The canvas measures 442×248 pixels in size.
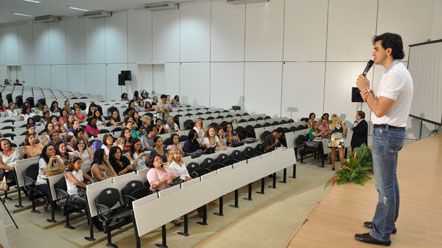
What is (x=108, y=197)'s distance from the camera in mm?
5328

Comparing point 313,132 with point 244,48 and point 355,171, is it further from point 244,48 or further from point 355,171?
point 244,48

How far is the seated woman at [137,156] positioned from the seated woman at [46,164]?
1367 mm

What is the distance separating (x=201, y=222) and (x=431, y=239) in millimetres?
3945

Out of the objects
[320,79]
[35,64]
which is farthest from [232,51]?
[35,64]

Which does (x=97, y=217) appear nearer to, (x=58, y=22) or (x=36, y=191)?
(x=36, y=191)

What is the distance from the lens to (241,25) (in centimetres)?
1612

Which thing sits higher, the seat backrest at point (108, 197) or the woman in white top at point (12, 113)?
the woman in white top at point (12, 113)

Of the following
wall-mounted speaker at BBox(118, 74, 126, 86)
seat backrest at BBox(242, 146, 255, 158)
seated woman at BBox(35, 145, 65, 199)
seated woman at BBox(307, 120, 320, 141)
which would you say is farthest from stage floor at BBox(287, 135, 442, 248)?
wall-mounted speaker at BBox(118, 74, 126, 86)

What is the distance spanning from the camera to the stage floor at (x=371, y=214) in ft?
9.80

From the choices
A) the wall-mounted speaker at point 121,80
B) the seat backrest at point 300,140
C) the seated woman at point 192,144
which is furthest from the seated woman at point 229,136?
the wall-mounted speaker at point 121,80

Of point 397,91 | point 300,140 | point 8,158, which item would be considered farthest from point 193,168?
point 397,91

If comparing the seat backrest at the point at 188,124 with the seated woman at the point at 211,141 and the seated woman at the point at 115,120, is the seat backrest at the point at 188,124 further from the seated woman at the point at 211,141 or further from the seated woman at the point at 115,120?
the seated woman at the point at 211,141

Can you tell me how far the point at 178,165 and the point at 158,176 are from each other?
0.52 meters

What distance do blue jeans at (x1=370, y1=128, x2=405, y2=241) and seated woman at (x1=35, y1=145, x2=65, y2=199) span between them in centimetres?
543
